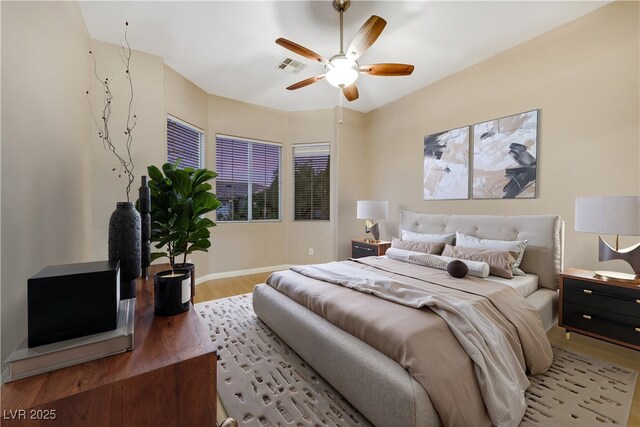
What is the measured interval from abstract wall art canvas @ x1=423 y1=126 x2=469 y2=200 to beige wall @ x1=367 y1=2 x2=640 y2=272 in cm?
14

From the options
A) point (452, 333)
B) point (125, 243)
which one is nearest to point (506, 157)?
point (452, 333)

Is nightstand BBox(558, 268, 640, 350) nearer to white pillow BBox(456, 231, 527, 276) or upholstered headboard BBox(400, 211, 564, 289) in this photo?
upholstered headboard BBox(400, 211, 564, 289)

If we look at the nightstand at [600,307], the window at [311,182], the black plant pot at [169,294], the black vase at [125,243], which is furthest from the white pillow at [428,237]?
the black vase at [125,243]

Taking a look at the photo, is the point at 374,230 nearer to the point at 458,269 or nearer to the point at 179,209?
the point at 458,269

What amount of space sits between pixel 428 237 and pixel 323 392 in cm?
224

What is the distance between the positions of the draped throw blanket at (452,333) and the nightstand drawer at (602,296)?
0.60 m

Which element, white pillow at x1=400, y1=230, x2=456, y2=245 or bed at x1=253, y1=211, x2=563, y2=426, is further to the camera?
white pillow at x1=400, y1=230, x2=456, y2=245

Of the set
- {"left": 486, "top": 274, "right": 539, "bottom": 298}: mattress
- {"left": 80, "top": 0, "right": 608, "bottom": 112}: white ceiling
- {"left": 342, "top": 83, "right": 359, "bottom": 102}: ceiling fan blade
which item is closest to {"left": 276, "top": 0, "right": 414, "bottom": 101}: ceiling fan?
{"left": 342, "top": 83, "right": 359, "bottom": 102}: ceiling fan blade

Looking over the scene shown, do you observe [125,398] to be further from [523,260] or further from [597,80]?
[597,80]

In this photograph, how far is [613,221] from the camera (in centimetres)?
188

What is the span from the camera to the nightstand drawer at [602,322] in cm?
188

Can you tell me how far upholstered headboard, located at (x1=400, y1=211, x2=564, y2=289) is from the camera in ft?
7.98

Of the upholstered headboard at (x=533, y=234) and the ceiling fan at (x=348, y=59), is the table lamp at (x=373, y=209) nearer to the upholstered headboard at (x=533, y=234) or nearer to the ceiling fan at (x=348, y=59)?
the upholstered headboard at (x=533, y=234)

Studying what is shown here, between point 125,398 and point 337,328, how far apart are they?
4.07ft
